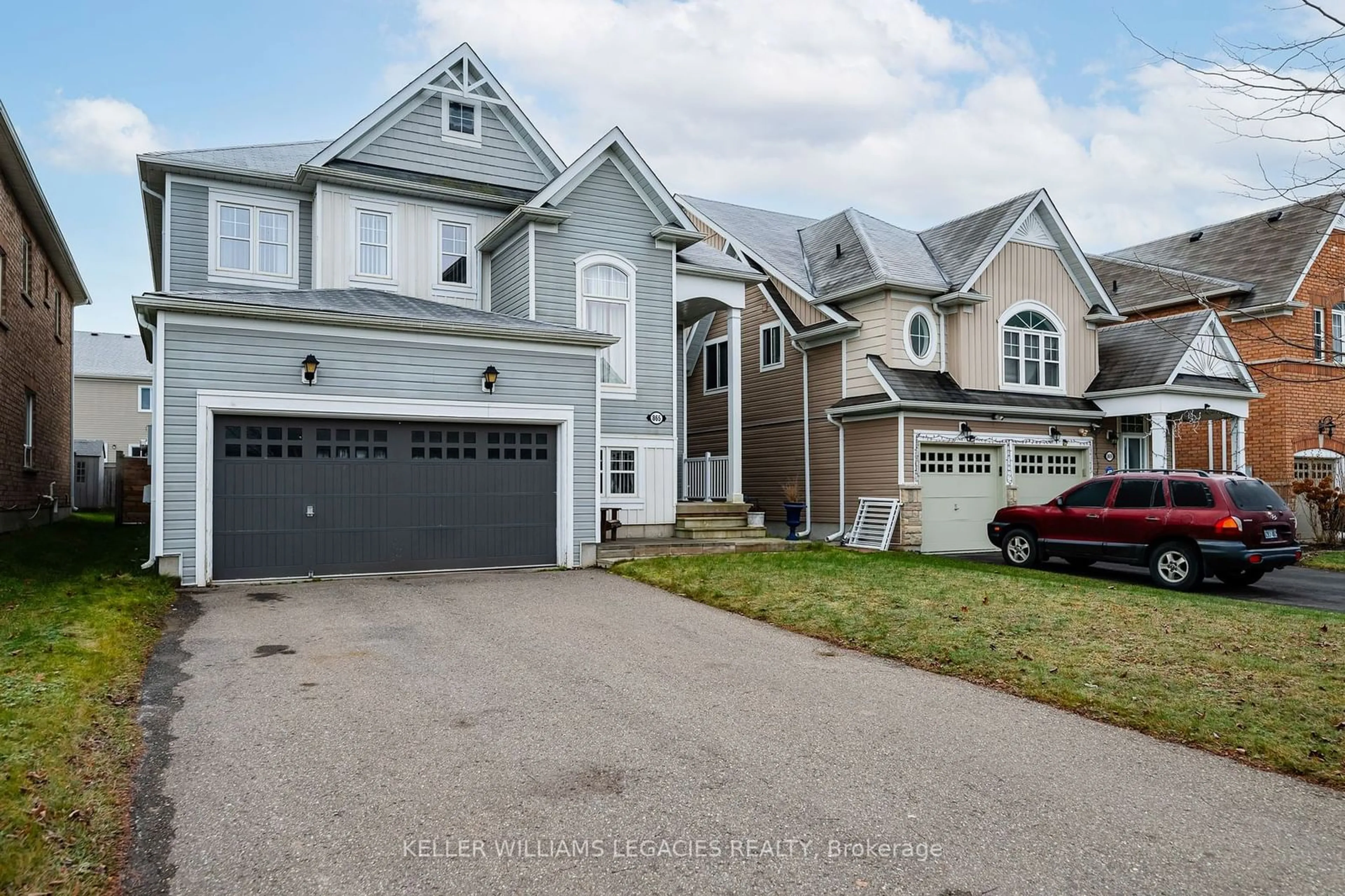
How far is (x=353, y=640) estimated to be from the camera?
28.3 feet

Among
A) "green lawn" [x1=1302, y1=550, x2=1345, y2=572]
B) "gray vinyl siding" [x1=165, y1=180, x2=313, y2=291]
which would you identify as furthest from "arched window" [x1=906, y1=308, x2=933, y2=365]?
"gray vinyl siding" [x1=165, y1=180, x2=313, y2=291]

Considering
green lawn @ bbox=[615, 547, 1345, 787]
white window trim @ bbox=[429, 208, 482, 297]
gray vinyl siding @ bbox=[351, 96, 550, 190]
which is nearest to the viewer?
green lawn @ bbox=[615, 547, 1345, 787]

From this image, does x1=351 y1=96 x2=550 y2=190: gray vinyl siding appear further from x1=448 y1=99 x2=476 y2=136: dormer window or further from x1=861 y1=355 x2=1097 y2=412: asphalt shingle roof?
x1=861 y1=355 x2=1097 y2=412: asphalt shingle roof

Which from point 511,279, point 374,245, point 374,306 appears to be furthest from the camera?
point 511,279

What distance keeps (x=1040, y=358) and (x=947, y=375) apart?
2729mm

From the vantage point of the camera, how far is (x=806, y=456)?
20.7m

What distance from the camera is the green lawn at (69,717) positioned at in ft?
12.6

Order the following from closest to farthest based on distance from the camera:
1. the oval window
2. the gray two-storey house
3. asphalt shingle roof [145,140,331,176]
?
the gray two-storey house
asphalt shingle roof [145,140,331,176]
the oval window

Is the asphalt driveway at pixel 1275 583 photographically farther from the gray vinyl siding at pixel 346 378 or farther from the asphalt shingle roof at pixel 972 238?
the gray vinyl siding at pixel 346 378

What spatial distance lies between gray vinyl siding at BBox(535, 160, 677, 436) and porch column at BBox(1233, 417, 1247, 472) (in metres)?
13.9

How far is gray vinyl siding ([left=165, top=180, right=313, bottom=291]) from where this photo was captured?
613 inches

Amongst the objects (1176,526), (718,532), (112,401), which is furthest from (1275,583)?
(112,401)

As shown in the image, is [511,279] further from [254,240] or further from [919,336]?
[919,336]


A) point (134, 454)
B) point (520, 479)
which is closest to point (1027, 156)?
point (520, 479)
